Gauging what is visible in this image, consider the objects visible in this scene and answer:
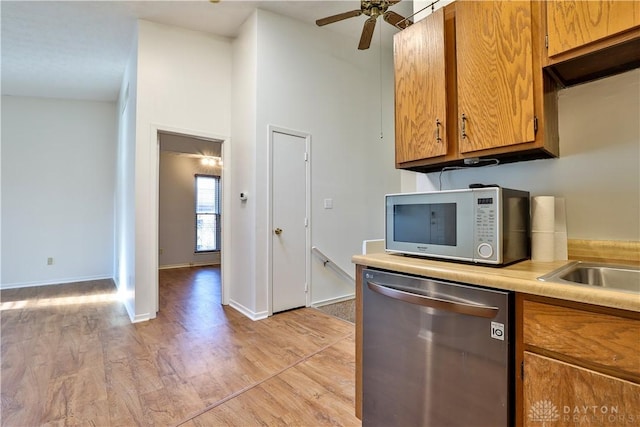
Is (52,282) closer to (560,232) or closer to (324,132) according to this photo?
(324,132)

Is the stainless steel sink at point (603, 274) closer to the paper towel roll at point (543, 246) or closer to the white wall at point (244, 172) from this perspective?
the paper towel roll at point (543, 246)

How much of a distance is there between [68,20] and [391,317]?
14.2ft

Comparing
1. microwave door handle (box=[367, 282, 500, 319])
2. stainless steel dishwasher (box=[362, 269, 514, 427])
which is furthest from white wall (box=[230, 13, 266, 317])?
microwave door handle (box=[367, 282, 500, 319])

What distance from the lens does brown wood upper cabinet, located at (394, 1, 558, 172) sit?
1245 millimetres

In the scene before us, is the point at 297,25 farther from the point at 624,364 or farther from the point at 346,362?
the point at 624,364

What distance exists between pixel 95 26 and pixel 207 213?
4.06 metres

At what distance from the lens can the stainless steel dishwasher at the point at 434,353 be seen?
100cm

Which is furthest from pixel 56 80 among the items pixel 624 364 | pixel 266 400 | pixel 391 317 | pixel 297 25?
pixel 624 364

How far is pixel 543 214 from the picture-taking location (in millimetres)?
1349

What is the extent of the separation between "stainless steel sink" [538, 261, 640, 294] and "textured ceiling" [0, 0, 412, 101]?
10.7 feet

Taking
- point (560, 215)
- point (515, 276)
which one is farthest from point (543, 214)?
point (515, 276)

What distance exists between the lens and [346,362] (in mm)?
2268

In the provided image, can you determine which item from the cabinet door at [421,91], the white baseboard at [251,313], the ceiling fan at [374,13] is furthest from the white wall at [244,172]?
the cabinet door at [421,91]

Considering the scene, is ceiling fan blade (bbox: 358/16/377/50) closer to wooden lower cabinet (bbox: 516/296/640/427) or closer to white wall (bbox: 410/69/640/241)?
white wall (bbox: 410/69/640/241)
